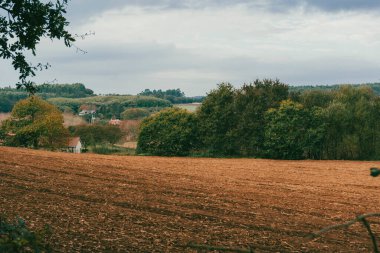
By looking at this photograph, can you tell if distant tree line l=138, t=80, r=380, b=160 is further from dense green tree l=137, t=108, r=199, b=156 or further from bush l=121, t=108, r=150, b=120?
bush l=121, t=108, r=150, b=120

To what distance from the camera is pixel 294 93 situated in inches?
2308

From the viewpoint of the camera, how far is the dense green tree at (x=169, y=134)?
55.3 meters

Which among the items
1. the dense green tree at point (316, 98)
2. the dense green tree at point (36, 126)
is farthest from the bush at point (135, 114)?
the dense green tree at point (316, 98)

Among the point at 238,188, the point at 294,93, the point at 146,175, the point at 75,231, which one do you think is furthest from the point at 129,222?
the point at 294,93

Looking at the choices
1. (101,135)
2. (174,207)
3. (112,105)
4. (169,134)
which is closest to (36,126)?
(101,135)

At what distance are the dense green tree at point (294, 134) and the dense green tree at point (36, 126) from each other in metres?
27.7

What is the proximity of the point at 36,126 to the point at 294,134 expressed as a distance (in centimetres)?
3287

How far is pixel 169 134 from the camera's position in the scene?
55156mm

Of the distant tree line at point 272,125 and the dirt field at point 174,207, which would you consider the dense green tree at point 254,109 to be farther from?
the dirt field at point 174,207

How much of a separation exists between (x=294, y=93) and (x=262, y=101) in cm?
500

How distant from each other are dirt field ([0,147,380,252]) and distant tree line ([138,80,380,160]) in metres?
22.9

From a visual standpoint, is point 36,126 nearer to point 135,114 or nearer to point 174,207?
point 174,207

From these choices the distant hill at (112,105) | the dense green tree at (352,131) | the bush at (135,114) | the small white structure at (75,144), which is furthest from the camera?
the distant hill at (112,105)

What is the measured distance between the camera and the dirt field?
12.3 metres
